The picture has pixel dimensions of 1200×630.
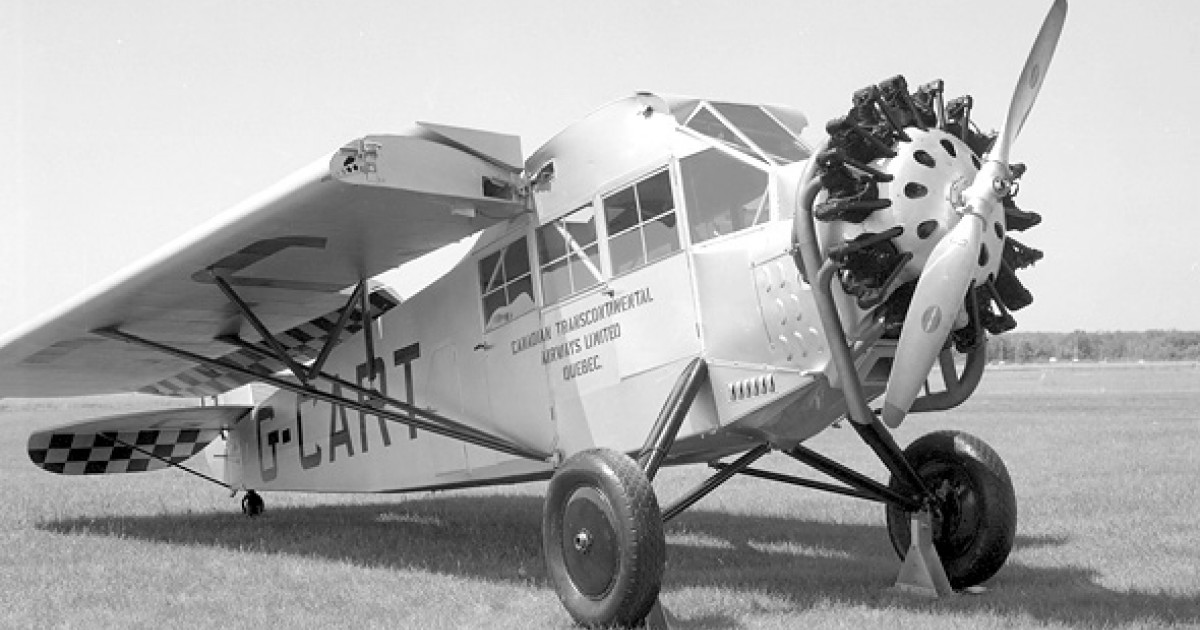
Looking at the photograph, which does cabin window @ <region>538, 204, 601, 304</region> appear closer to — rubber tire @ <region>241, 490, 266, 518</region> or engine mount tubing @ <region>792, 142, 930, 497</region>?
engine mount tubing @ <region>792, 142, 930, 497</region>

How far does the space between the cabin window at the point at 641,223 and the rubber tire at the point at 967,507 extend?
8.64 feet

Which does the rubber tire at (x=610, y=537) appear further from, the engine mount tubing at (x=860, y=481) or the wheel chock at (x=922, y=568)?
the wheel chock at (x=922, y=568)

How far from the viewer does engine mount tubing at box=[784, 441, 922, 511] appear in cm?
844

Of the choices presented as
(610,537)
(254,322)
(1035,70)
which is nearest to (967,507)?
(610,537)

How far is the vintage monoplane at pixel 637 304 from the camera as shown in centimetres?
656

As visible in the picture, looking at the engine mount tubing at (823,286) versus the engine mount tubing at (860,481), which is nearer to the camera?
the engine mount tubing at (823,286)

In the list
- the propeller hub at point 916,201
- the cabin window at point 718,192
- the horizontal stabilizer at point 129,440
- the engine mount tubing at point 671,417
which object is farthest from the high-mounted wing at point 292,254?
the propeller hub at point 916,201

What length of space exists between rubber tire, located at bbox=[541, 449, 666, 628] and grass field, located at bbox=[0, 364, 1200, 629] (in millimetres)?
437

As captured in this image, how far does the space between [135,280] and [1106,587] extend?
8341mm

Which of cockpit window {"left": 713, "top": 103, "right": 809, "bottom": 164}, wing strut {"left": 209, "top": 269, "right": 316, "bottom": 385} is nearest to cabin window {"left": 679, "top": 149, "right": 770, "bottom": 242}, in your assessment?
cockpit window {"left": 713, "top": 103, "right": 809, "bottom": 164}

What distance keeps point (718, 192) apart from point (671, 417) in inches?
64.1

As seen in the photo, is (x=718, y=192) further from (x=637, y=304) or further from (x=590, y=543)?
(x=590, y=543)

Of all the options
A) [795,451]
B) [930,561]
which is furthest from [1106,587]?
[795,451]

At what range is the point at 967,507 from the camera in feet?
27.3
